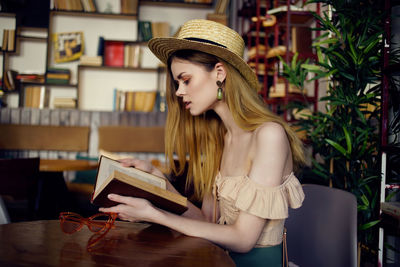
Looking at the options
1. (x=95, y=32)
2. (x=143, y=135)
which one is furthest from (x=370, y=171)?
(x=95, y=32)

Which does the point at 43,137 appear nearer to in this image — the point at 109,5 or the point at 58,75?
the point at 58,75

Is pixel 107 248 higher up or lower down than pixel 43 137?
lower down

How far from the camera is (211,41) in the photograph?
1.20 metres

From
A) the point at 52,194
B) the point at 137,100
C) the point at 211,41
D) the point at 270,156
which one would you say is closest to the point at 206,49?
the point at 211,41

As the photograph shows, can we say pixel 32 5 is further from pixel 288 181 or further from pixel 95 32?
pixel 288 181

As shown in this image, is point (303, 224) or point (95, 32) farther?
point (95, 32)

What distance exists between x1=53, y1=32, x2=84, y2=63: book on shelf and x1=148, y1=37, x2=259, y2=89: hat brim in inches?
162

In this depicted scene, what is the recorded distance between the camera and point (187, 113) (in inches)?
59.6

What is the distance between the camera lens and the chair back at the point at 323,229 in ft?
3.49

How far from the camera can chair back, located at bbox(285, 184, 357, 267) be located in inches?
41.8

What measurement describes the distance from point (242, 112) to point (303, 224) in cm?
45

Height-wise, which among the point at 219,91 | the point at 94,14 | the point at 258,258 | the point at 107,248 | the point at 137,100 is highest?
the point at 94,14

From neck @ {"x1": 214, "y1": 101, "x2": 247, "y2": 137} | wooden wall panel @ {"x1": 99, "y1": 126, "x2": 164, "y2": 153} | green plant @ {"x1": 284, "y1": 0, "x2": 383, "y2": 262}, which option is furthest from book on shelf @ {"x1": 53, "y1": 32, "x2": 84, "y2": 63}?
neck @ {"x1": 214, "y1": 101, "x2": 247, "y2": 137}

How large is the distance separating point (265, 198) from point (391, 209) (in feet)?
3.04
